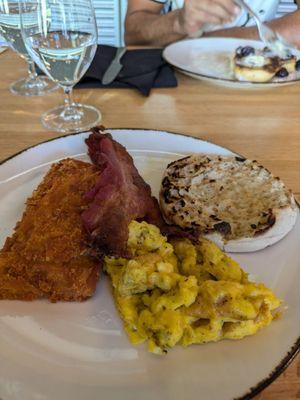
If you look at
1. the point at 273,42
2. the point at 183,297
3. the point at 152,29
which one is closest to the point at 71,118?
the point at 183,297

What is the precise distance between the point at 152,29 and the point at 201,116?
1.51 meters

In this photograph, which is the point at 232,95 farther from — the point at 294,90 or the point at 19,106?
the point at 19,106

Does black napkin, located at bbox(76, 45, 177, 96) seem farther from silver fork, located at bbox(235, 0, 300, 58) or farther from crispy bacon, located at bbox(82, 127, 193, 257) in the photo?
crispy bacon, located at bbox(82, 127, 193, 257)

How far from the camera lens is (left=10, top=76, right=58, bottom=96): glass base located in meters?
1.72

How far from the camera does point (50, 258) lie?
85 centimetres

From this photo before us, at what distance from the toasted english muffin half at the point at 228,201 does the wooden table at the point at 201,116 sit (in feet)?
0.58

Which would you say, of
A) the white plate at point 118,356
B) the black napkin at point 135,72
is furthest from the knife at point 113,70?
the white plate at point 118,356

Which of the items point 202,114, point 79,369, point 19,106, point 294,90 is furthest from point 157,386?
point 294,90

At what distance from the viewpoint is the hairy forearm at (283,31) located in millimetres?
2494

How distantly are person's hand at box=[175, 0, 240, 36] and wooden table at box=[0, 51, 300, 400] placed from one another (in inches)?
34.7

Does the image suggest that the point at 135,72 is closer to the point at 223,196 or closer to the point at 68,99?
the point at 68,99

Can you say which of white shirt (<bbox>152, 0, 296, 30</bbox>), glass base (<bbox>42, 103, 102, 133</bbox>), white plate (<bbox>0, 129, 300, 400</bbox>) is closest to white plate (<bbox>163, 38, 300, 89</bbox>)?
glass base (<bbox>42, 103, 102, 133</bbox>)

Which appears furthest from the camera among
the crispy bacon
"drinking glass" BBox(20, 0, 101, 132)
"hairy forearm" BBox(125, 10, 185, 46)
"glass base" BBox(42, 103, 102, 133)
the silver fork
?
"hairy forearm" BBox(125, 10, 185, 46)

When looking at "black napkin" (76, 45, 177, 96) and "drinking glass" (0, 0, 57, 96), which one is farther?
"black napkin" (76, 45, 177, 96)
